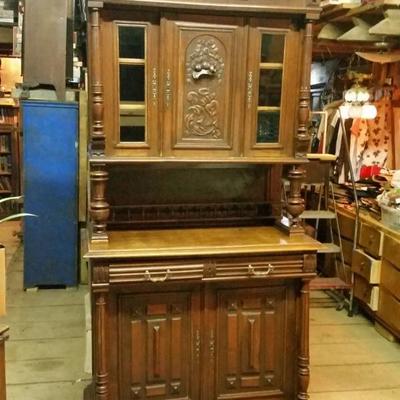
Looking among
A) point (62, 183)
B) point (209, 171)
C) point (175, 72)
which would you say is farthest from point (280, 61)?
point (62, 183)

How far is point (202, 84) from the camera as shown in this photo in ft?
8.00

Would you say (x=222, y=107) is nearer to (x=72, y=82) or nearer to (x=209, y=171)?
(x=209, y=171)

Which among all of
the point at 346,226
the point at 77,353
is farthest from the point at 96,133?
the point at 346,226

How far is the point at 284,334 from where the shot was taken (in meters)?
2.58

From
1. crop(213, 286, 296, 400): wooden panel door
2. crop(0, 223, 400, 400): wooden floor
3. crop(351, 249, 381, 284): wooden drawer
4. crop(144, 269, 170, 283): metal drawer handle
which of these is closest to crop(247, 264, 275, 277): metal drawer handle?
crop(213, 286, 296, 400): wooden panel door

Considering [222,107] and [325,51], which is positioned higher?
[325,51]

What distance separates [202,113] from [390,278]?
1818 millimetres

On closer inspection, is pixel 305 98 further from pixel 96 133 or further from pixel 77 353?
pixel 77 353

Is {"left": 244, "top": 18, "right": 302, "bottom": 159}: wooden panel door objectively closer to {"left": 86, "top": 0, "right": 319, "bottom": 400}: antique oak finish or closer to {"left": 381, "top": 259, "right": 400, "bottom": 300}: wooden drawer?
{"left": 86, "top": 0, "right": 319, "bottom": 400}: antique oak finish

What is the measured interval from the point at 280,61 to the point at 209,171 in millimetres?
676

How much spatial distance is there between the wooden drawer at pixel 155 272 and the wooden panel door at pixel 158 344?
0.38 ft

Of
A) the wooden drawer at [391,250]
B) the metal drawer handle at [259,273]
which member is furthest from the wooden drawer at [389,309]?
the metal drawer handle at [259,273]

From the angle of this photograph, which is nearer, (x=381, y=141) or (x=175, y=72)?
(x=175, y=72)

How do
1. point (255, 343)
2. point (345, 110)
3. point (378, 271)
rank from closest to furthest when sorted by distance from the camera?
point (255, 343) < point (378, 271) < point (345, 110)
